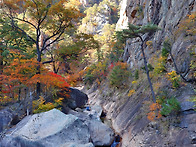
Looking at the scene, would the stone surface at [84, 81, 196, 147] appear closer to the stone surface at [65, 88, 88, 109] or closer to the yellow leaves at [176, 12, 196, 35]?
Result: the yellow leaves at [176, 12, 196, 35]

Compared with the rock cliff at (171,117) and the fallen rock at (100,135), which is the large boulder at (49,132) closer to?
the fallen rock at (100,135)

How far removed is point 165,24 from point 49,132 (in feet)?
46.8

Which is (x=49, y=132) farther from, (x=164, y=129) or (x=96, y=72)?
(x=96, y=72)

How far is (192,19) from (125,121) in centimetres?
846

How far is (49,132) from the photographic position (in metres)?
6.45

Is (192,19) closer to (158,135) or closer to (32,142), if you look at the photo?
(158,135)

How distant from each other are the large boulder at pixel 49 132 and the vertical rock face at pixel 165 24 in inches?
285

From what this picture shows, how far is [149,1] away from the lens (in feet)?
61.5

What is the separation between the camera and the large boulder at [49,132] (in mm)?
5775

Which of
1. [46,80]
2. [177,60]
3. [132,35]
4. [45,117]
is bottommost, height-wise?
[45,117]

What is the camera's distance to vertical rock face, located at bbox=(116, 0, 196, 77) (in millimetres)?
9625

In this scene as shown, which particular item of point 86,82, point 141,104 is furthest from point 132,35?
point 86,82

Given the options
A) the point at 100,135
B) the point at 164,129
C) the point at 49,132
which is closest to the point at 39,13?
the point at 49,132

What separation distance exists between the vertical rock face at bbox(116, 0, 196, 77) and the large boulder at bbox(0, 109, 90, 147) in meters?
7.24
